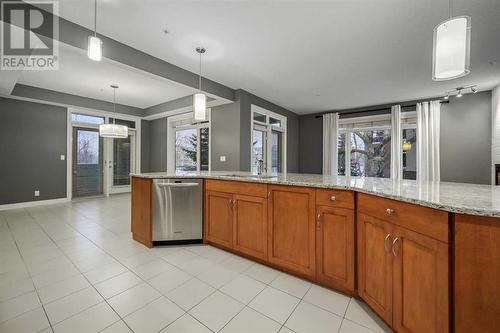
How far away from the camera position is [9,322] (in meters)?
1.38

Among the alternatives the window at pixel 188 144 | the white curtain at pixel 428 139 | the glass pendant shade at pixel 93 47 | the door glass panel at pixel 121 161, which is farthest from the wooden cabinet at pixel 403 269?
the door glass panel at pixel 121 161

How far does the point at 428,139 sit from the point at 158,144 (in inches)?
295

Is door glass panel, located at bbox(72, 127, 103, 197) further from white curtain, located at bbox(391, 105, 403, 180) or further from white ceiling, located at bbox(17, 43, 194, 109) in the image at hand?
white curtain, located at bbox(391, 105, 403, 180)

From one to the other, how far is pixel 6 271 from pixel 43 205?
3.86 metres

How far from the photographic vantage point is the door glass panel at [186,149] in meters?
6.06

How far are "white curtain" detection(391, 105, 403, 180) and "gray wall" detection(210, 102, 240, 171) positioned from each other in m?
4.00

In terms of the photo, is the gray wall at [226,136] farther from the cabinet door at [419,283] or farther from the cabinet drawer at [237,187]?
the cabinet door at [419,283]

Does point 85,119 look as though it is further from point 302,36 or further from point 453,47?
point 453,47

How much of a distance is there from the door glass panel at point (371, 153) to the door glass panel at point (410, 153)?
0.35 m

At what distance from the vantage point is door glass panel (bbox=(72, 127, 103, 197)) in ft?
19.1

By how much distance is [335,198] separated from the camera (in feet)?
5.49

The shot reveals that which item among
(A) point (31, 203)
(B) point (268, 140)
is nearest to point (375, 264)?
(B) point (268, 140)

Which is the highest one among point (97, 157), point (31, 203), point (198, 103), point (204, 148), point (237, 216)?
point (198, 103)

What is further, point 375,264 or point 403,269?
point 375,264
